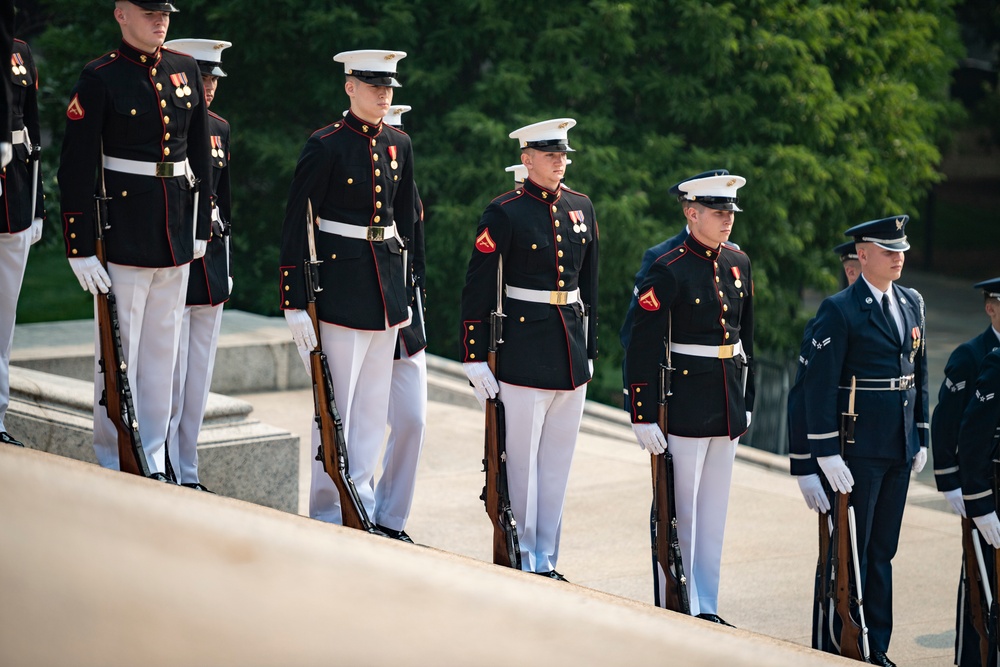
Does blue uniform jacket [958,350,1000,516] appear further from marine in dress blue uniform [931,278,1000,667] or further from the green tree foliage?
the green tree foliage

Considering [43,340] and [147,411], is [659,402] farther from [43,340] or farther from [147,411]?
[43,340]

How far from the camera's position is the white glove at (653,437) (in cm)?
529

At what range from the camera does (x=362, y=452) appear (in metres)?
5.35

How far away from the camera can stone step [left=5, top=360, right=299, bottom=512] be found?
5.91 metres

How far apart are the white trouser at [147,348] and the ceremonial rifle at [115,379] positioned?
0.29 feet

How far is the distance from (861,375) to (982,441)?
1.81ft

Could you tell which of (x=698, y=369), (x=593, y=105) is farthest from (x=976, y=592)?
(x=593, y=105)

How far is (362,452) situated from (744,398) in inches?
62.8

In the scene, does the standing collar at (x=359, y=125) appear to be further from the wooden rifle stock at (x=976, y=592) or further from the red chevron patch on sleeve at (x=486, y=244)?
the wooden rifle stock at (x=976, y=592)

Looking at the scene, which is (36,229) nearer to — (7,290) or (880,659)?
(7,290)

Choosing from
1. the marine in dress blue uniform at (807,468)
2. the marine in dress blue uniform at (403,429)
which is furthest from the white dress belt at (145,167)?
the marine in dress blue uniform at (807,468)

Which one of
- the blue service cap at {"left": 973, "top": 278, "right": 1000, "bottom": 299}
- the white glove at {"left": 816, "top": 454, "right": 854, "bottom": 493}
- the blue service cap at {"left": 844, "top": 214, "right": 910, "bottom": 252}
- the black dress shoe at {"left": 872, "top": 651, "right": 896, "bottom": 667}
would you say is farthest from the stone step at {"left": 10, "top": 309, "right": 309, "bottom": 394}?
the blue service cap at {"left": 973, "top": 278, "right": 1000, "bottom": 299}

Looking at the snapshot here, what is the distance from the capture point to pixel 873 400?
5316 millimetres

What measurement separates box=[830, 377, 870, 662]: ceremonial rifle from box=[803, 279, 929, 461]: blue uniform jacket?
7 centimetres
